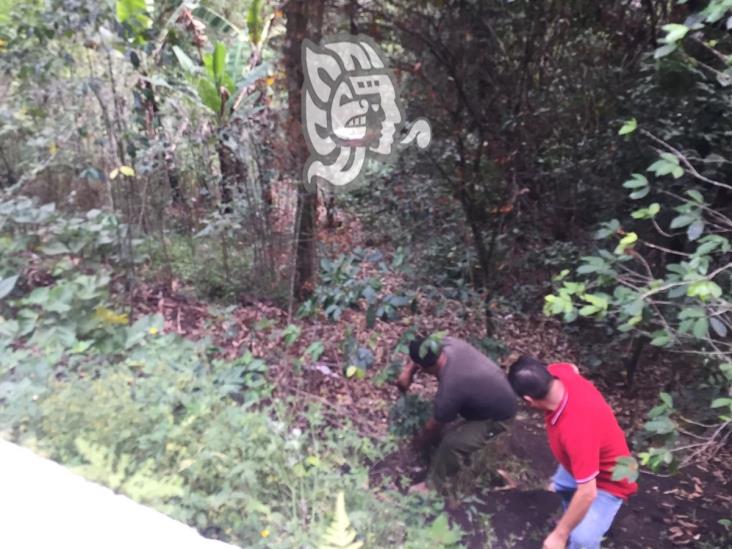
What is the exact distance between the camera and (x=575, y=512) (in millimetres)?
2480

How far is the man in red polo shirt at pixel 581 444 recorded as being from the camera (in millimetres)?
2473

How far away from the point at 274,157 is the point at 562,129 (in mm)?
2656

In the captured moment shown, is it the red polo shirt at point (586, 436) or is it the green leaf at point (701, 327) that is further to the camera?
the red polo shirt at point (586, 436)

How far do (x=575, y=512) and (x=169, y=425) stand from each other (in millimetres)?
1805

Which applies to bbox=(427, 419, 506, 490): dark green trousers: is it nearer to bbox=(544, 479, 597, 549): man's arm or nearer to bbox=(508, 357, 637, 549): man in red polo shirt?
bbox=(508, 357, 637, 549): man in red polo shirt

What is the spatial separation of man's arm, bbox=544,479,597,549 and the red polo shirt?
4cm

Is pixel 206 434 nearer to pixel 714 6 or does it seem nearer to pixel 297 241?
pixel 297 241

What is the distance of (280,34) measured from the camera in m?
5.30

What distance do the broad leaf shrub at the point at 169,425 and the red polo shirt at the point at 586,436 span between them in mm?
674

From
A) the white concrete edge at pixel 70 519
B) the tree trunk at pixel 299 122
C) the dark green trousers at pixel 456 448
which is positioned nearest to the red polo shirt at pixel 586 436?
the dark green trousers at pixel 456 448

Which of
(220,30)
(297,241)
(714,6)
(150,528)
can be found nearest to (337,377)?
(297,241)

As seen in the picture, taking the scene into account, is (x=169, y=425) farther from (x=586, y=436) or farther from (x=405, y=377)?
(x=586, y=436)

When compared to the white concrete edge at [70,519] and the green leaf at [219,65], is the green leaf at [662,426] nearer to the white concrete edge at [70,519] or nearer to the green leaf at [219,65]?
the white concrete edge at [70,519]

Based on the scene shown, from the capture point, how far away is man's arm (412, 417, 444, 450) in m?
3.43
